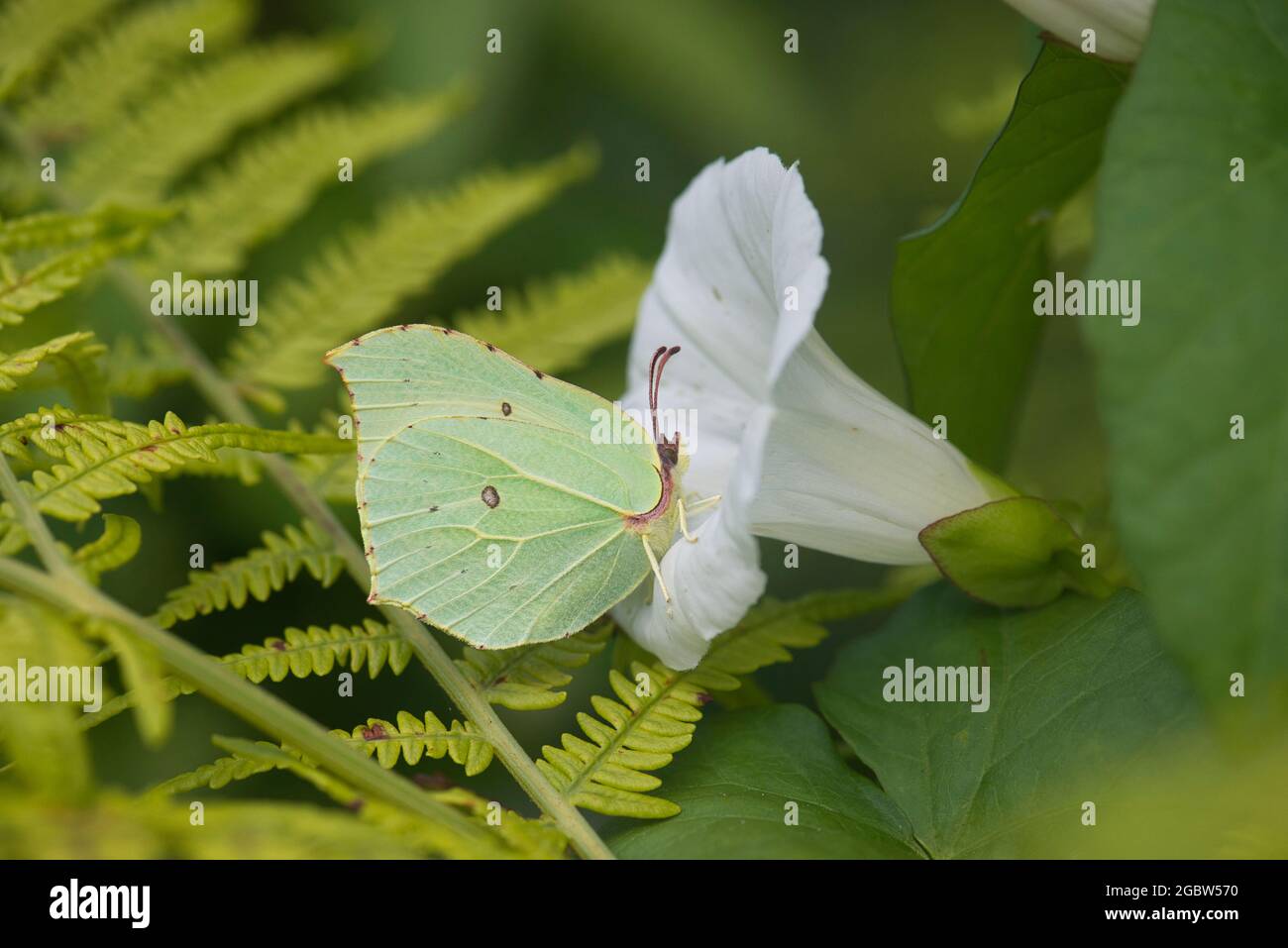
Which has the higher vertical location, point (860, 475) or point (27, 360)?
point (27, 360)

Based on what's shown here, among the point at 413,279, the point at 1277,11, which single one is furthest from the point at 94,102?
the point at 1277,11

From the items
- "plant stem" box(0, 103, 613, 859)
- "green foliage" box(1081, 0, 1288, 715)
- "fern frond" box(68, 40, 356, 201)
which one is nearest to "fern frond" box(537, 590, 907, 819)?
"plant stem" box(0, 103, 613, 859)

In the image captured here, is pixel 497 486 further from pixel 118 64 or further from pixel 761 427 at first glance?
pixel 118 64

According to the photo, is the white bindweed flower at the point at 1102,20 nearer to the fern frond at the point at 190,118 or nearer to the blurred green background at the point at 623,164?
the blurred green background at the point at 623,164

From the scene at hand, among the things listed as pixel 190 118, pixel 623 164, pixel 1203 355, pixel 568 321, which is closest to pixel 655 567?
pixel 1203 355

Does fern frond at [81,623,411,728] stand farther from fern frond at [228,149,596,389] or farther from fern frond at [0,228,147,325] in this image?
fern frond at [228,149,596,389]

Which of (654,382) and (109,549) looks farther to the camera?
(654,382)

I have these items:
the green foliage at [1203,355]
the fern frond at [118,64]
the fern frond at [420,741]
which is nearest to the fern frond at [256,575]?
the fern frond at [420,741]
